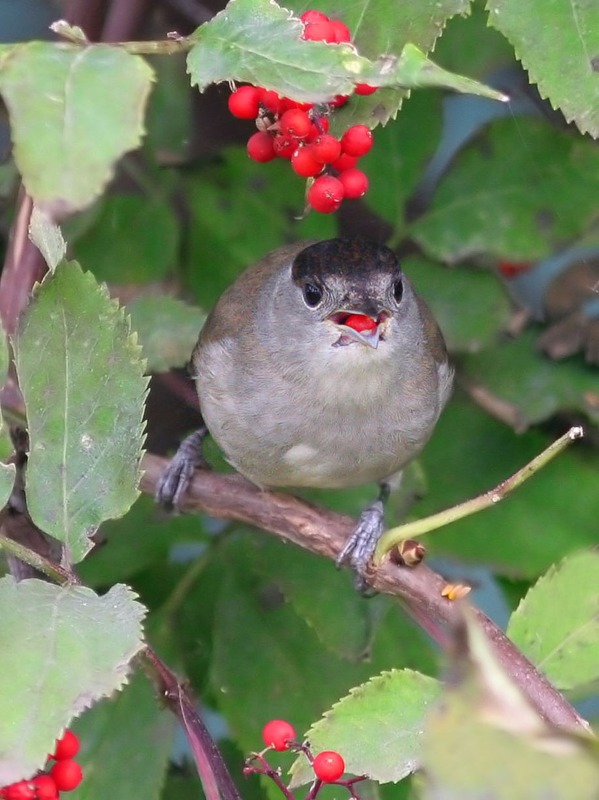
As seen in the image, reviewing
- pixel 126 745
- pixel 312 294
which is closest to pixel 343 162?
pixel 312 294

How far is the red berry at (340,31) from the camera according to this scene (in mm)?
1470

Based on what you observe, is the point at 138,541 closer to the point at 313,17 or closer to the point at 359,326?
the point at 359,326

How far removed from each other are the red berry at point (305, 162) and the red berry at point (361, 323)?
585 mm

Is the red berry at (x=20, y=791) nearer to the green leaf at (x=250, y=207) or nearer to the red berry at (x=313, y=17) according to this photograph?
the red berry at (x=313, y=17)

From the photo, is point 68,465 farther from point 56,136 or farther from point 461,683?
point 461,683

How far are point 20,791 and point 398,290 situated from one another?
4.23 feet

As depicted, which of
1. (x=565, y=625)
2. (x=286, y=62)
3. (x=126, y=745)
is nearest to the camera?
(x=286, y=62)

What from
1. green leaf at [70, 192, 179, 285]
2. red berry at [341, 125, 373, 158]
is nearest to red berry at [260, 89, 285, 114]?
red berry at [341, 125, 373, 158]

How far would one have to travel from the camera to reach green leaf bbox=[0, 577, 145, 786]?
107cm

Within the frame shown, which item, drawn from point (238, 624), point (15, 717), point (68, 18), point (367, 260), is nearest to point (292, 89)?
point (15, 717)

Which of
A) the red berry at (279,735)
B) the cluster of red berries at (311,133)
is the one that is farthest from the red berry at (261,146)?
the red berry at (279,735)

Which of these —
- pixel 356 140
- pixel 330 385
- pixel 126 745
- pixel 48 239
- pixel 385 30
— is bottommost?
pixel 126 745

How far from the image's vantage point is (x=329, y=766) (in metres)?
1.28

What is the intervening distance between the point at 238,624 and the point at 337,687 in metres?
0.25
